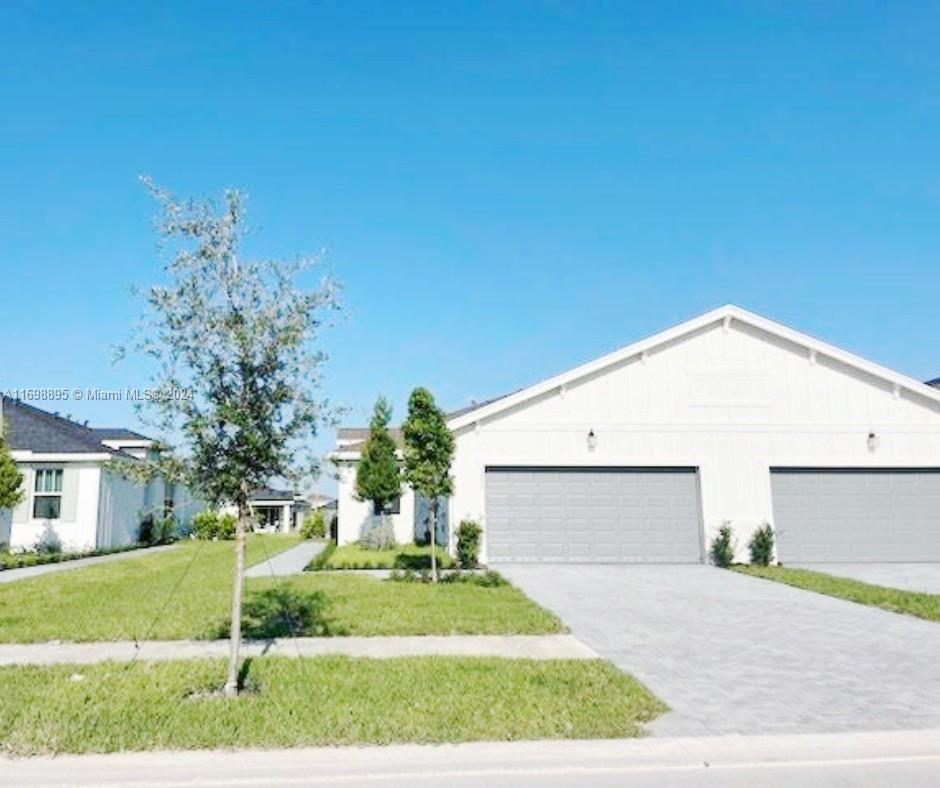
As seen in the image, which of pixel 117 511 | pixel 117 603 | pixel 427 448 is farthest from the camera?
pixel 117 511

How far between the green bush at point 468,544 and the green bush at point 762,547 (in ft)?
23.2

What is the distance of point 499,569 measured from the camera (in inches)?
663

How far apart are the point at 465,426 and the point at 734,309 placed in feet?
26.5

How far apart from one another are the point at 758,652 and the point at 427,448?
8.17 m

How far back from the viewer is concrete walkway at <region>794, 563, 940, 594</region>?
45.3ft

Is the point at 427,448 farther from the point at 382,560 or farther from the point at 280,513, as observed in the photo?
the point at 280,513

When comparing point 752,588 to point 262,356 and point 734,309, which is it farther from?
point 262,356

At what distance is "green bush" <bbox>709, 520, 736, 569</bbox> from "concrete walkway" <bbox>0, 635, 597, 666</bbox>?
10.3 metres

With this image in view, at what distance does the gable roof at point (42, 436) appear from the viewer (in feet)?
76.9

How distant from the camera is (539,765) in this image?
4852 mm

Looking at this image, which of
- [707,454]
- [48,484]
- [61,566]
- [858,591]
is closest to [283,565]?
[61,566]

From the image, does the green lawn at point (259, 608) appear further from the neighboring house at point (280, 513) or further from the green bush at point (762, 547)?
the neighboring house at point (280, 513)

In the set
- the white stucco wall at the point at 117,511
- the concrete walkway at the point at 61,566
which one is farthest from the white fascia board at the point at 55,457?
the concrete walkway at the point at 61,566

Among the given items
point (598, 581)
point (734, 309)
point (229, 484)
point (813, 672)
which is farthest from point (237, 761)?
point (734, 309)
